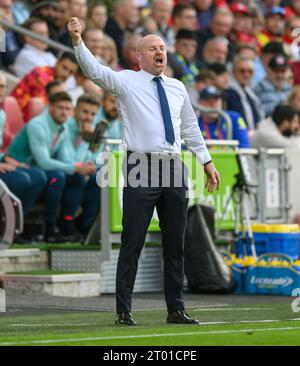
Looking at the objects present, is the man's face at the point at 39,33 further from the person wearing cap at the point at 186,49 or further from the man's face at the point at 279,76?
the man's face at the point at 279,76

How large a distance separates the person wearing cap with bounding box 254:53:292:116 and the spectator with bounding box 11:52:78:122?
445 centimetres

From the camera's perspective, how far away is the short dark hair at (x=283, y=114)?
17.3 m

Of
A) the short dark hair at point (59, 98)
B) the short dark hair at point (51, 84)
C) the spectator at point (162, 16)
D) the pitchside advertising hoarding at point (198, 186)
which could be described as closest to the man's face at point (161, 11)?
the spectator at point (162, 16)

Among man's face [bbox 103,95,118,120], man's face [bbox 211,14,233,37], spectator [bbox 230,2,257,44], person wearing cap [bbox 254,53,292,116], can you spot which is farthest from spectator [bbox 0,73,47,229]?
spectator [bbox 230,2,257,44]

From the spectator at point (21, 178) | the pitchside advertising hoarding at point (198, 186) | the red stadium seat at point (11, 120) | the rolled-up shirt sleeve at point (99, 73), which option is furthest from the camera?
the red stadium seat at point (11, 120)

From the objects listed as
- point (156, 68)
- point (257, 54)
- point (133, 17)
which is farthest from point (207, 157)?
point (257, 54)

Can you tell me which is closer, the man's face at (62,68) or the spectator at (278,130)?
the man's face at (62,68)

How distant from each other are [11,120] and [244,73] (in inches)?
204

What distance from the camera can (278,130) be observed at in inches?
683

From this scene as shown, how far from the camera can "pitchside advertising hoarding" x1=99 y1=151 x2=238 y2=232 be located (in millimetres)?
14477

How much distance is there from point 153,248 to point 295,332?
20.3ft

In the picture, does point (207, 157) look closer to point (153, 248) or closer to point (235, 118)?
point (153, 248)

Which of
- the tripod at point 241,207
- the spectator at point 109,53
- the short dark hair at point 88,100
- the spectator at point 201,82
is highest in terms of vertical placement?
the spectator at point 109,53

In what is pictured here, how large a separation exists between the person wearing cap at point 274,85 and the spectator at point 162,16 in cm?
164
